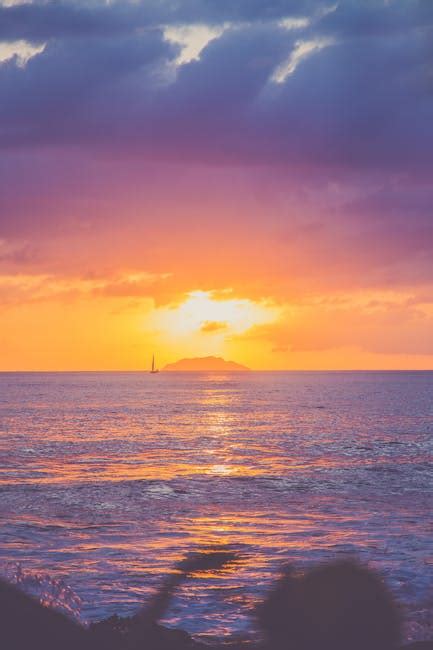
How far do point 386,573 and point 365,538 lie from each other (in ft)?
12.7

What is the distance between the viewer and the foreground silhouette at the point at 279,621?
297 inches

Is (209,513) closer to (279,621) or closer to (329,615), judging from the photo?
(279,621)

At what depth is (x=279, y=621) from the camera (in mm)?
11484

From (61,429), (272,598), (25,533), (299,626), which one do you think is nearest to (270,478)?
(25,533)

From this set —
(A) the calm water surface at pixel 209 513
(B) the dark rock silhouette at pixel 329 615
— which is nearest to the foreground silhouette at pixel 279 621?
(B) the dark rock silhouette at pixel 329 615

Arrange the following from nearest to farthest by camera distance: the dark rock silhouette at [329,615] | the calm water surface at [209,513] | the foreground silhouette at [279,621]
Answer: the foreground silhouette at [279,621] < the dark rock silhouette at [329,615] < the calm water surface at [209,513]

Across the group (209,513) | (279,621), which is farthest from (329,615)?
(209,513)

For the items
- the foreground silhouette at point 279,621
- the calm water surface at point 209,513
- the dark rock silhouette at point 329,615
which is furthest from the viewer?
the calm water surface at point 209,513

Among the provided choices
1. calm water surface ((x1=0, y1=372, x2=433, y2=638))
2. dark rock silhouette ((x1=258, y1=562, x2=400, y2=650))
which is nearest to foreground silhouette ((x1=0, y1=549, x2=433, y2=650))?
dark rock silhouette ((x1=258, y1=562, x2=400, y2=650))

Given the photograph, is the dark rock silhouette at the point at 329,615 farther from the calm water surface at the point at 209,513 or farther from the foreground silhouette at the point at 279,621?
the calm water surface at the point at 209,513

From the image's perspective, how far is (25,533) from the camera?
66.3 feet

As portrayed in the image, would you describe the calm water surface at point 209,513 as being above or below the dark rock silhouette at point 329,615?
below

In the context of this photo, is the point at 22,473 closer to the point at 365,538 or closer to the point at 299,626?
the point at 365,538

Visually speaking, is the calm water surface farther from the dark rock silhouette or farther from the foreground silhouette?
the foreground silhouette
